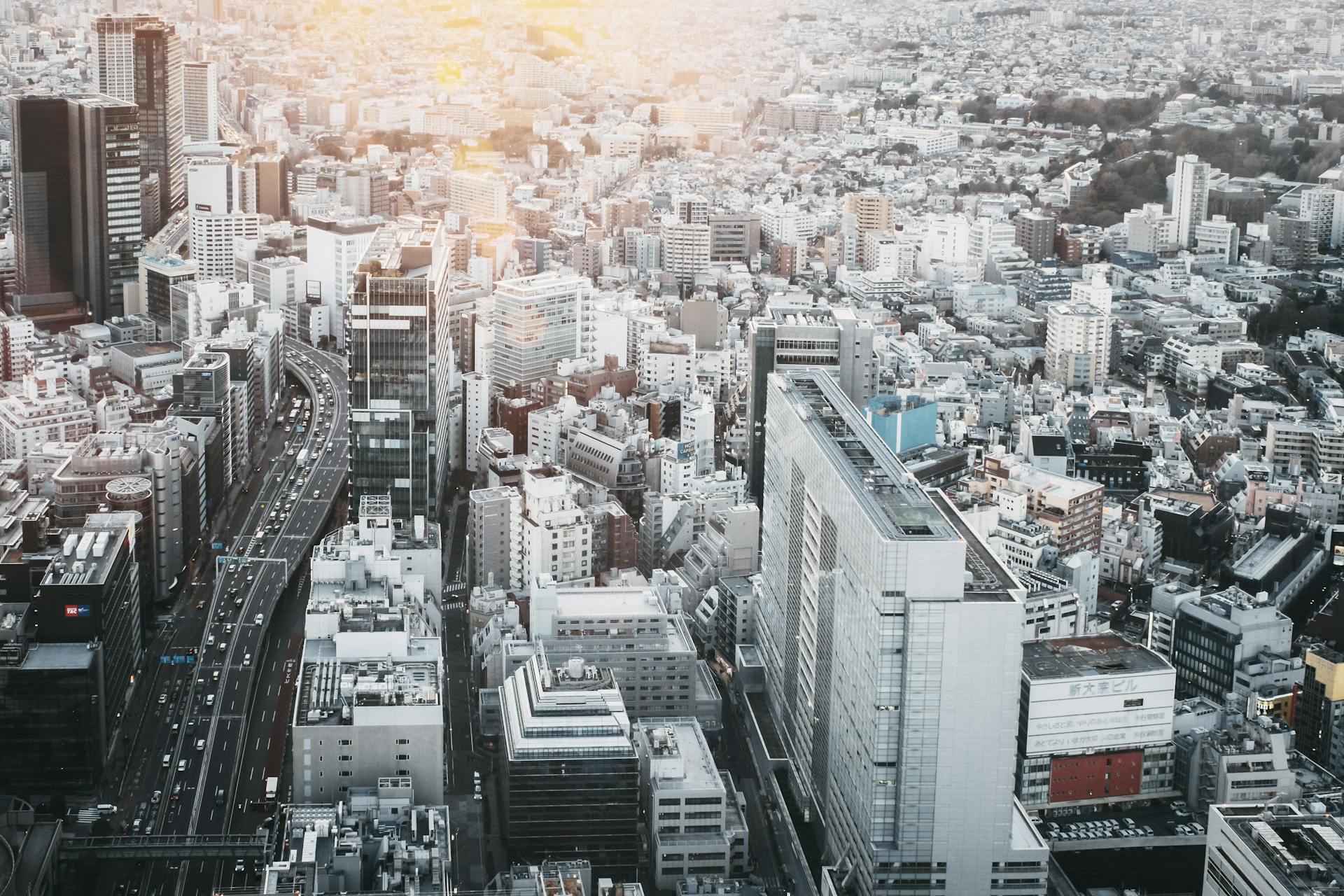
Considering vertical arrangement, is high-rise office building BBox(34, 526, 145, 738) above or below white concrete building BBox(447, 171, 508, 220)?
below

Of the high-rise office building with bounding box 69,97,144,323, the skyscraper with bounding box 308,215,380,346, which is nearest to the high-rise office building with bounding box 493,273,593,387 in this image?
the skyscraper with bounding box 308,215,380,346

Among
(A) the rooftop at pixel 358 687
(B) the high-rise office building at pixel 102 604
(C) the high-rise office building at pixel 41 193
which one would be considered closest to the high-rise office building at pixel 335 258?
(C) the high-rise office building at pixel 41 193

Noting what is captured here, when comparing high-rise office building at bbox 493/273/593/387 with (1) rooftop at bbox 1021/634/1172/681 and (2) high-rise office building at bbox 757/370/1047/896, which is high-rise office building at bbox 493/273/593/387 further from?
(2) high-rise office building at bbox 757/370/1047/896

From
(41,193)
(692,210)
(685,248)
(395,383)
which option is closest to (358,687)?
(395,383)

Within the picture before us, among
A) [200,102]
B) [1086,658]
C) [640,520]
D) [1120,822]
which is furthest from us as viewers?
[200,102]

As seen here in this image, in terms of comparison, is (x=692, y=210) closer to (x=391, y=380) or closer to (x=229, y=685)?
(x=391, y=380)

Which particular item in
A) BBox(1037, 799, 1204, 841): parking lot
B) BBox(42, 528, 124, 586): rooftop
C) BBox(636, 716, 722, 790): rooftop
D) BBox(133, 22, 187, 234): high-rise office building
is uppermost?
BBox(133, 22, 187, 234): high-rise office building
